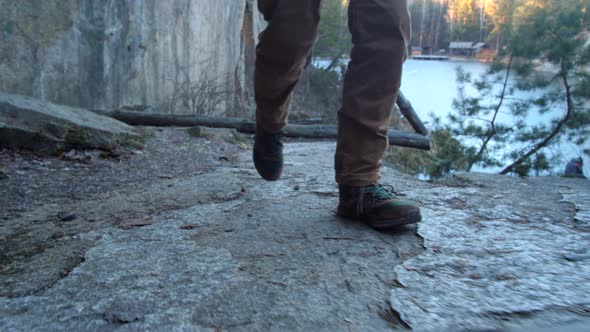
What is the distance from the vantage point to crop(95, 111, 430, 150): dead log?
12.1 ft

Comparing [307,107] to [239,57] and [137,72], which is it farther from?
[137,72]

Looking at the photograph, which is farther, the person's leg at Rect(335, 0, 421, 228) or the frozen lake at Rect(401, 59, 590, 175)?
the frozen lake at Rect(401, 59, 590, 175)

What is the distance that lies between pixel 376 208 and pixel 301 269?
0.40 meters

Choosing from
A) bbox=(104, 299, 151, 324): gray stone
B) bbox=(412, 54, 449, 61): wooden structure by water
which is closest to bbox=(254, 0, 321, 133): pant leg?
bbox=(104, 299, 151, 324): gray stone

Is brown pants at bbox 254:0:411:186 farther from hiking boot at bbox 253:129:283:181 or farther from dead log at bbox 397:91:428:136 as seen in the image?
dead log at bbox 397:91:428:136

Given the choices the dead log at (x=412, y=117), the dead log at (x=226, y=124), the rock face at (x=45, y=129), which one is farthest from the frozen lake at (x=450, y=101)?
the rock face at (x=45, y=129)

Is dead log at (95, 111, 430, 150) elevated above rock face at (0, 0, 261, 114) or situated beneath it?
situated beneath

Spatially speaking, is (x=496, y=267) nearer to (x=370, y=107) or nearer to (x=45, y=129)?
(x=370, y=107)

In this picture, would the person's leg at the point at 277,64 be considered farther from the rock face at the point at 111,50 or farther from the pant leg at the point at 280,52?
the rock face at the point at 111,50

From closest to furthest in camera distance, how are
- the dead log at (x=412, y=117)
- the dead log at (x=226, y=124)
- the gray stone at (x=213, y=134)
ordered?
the gray stone at (x=213, y=134), the dead log at (x=226, y=124), the dead log at (x=412, y=117)

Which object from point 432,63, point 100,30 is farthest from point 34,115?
point 432,63

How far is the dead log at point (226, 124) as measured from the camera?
12.1 feet

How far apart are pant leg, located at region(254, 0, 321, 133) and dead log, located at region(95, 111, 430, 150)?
1.50 metres

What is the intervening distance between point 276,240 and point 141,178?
3.79ft
